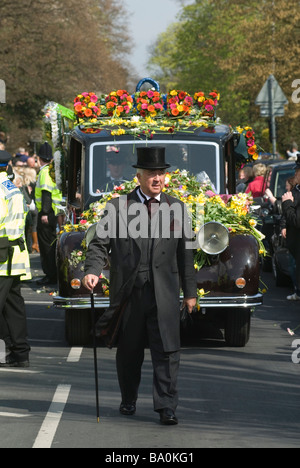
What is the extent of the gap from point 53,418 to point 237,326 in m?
3.86

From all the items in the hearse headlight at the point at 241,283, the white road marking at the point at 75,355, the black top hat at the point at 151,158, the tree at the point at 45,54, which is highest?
the tree at the point at 45,54

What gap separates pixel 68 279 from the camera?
1186 centimetres

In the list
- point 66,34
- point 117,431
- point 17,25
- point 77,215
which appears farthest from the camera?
point 66,34

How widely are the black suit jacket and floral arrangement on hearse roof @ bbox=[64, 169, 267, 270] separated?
315cm

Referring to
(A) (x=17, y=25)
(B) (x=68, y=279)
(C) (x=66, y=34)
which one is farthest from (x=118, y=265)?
(C) (x=66, y=34)

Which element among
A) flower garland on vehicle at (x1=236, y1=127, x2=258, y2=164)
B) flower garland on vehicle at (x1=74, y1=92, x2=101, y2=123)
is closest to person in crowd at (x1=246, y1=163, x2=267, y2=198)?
flower garland on vehicle at (x1=236, y1=127, x2=258, y2=164)

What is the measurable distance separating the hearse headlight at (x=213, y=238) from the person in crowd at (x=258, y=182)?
8.86 meters

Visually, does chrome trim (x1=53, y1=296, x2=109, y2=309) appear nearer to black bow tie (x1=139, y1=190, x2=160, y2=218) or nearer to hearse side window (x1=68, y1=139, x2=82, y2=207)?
hearse side window (x1=68, y1=139, x2=82, y2=207)

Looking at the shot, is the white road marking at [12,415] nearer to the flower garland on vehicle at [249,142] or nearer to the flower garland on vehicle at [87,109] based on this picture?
the flower garland on vehicle at [87,109]

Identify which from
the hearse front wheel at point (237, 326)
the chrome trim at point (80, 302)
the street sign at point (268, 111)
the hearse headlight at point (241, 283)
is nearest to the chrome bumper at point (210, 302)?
the chrome trim at point (80, 302)

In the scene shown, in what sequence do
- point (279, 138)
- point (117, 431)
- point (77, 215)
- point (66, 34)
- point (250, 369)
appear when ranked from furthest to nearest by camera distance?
point (279, 138) → point (66, 34) → point (77, 215) → point (250, 369) → point (117, 431)

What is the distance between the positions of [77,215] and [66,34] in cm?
3584

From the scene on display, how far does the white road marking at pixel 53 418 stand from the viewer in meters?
Result: 7.71

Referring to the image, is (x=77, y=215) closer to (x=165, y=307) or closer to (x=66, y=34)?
(x=165, y=307)
